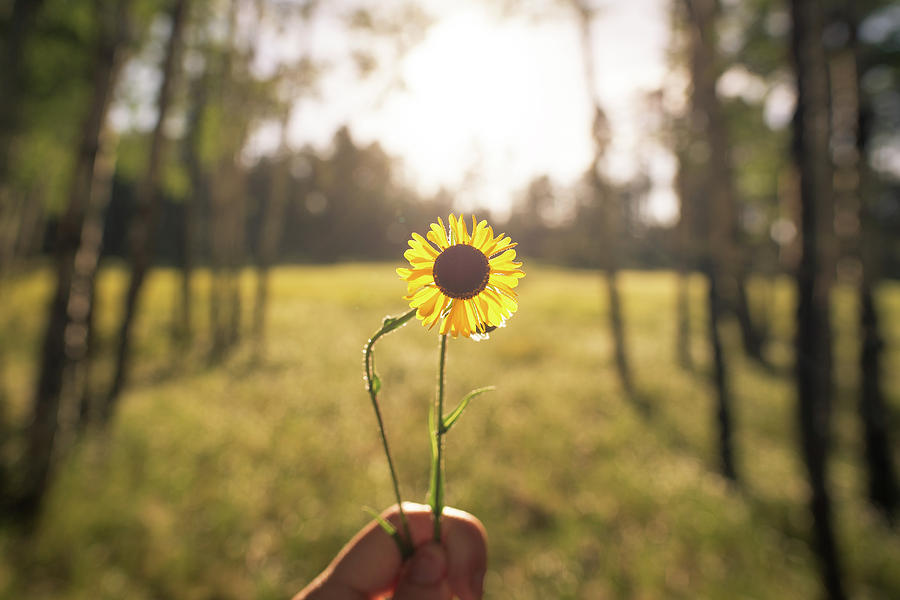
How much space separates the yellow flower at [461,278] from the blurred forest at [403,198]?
0.07 m

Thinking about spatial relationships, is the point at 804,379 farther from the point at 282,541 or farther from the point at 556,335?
the point at 556,335

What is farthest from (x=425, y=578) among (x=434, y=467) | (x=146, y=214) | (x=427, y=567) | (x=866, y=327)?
(x=866, y=327)

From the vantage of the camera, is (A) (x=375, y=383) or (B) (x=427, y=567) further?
(B) (x=427, y=567)

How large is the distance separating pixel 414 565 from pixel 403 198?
12.0 metres

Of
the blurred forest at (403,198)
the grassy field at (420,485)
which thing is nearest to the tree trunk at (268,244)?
the blurred forest at (403,198)

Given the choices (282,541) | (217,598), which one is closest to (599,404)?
(282,541)

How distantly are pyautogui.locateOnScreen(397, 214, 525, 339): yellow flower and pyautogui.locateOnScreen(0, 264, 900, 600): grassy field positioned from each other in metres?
0.51

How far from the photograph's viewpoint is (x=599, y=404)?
8.30 metres

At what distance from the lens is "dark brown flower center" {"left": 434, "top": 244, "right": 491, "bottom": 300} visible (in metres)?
0.75

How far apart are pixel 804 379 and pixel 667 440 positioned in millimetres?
3600

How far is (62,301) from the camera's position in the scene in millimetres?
4176

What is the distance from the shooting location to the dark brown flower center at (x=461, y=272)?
75 centimetres

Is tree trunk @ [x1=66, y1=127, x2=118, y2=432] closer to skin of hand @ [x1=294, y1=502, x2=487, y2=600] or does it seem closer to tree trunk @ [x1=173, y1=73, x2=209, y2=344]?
skin of hand @ [x1=294, y1=502, x2=487, y2=600]

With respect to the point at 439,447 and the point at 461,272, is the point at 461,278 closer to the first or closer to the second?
the point at 461,272
